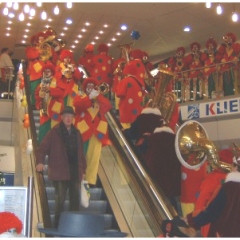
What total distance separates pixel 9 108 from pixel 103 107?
7064mm

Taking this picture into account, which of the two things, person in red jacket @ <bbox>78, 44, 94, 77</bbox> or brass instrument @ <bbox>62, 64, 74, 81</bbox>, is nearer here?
brass instrument @ <bbox>62, 64, 74, 81</bbox>

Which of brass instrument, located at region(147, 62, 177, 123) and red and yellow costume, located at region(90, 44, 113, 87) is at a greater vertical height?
red and yellow costume, located at region(90, 44, 113, 87)

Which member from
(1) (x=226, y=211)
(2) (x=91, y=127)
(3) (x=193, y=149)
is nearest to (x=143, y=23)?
(2) (x=91, y=127)

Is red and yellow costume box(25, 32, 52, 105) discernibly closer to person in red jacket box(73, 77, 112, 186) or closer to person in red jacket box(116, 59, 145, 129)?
person in red jacket box(116, 59, 145, 129)

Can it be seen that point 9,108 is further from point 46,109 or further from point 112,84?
point 46,109

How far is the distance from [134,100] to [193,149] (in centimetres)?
403

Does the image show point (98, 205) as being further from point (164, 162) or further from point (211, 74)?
point (211, 74)

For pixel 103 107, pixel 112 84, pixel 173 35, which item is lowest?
pixel 103 107

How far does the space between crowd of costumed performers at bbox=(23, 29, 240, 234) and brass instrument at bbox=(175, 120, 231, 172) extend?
126 millimetres

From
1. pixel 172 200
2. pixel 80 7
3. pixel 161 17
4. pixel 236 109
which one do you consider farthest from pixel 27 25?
pixel 172 200

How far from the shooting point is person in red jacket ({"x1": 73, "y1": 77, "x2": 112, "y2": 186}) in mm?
7820

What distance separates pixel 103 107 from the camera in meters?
8.10

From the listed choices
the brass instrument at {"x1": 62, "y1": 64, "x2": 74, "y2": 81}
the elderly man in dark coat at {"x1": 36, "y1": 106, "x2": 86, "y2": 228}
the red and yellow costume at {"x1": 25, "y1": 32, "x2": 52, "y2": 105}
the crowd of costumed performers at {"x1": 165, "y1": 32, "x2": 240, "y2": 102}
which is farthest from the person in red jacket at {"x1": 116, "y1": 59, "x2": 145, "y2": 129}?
the crowd of costumed performers at {"x1": 165, "y1": 32, "x2": 240, "y2": 102}

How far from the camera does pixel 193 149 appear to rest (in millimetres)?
5773
